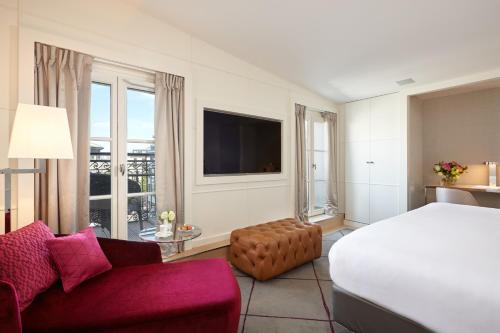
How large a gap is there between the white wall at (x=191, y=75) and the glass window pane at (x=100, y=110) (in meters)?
0.32

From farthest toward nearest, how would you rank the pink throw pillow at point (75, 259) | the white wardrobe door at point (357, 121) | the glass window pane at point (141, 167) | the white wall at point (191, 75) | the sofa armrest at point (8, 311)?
the white wardrobe door at point (357, 121), the glass window pane at point (141, 167), the white wall at point (191, 75), the pink throw pillow at point (75, 259), the sofa armrest at point (8, 311)

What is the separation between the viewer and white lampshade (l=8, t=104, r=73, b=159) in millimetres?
1569

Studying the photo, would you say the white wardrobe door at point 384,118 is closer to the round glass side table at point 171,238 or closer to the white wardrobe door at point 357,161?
the white wardrobe door at point 357,161

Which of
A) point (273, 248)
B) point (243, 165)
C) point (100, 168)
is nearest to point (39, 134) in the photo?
point (100, 168)

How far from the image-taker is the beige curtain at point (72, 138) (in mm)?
2080

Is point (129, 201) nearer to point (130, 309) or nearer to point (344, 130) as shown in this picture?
point (130, 309)

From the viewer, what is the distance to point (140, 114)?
9.06 ft

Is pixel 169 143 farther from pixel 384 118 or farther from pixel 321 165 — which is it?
pixel 384 118

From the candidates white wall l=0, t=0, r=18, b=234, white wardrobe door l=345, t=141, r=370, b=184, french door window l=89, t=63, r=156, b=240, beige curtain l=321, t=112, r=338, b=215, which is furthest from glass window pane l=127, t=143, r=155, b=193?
white wardrobe door l=345, t=141, r=370, b=184

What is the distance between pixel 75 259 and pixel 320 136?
4.08m

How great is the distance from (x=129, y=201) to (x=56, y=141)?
3.80ft

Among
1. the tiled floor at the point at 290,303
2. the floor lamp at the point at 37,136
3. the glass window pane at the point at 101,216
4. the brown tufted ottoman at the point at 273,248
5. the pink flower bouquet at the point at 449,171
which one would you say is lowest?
the tiled floor at the point at 290,303

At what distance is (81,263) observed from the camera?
1.57m

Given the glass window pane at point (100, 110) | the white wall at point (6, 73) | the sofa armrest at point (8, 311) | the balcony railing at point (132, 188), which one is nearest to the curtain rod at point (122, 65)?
the glass window pane at point (100, 110)
